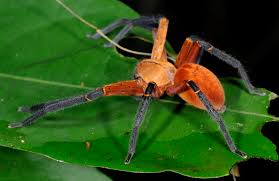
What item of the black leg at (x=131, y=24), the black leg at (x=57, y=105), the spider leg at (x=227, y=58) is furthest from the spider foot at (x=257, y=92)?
the black leg at (x=57, y=105)

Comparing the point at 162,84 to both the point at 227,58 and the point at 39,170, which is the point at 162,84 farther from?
the point at 39,170

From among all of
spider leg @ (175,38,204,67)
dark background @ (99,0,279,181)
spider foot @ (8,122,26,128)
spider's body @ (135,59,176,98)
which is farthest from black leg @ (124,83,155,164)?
dark background @ (99,0,279,181)

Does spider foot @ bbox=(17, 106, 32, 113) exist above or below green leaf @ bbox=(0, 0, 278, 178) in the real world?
below

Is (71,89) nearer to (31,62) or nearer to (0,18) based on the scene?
(31,62)

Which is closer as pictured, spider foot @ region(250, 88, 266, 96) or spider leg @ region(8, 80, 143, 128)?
spider leg @ region(8, 80, 143, 128)

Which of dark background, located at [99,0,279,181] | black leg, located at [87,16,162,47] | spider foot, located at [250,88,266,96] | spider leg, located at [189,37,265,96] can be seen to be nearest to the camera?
spider foot, located at [250,88,266,96]

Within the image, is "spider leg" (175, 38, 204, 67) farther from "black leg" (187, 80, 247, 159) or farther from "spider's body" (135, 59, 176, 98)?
"black leg" (187, 80, 247, 159)

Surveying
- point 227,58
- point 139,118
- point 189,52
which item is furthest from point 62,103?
point 227,58
